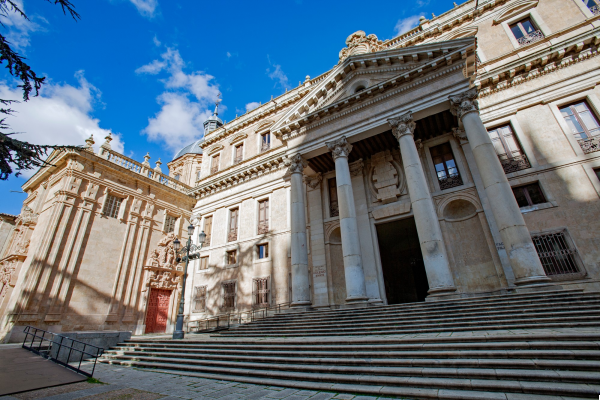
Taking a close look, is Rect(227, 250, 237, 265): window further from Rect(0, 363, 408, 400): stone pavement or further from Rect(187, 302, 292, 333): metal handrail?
Rect(0, 363, 408, 400): stone pavement

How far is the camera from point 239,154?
2267cm

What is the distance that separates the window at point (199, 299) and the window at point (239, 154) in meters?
10.1

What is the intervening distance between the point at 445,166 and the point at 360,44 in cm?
929

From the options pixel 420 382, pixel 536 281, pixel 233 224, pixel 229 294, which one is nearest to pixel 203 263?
pixel 233 224

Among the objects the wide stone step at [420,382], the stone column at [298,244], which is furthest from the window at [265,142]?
the wide stone step at [420,382]

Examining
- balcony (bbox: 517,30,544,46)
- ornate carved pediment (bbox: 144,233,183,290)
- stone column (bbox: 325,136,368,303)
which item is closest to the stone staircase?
stone column (bbox: 325,136,368,303)

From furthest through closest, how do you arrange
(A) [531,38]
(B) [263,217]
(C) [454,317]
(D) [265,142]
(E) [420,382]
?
(D) [265,142]
(B) [263,217]
(A) [531,38]
(C) [454,317]
(E) [420,382]

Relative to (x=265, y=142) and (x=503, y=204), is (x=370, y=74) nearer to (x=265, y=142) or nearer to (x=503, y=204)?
(x=503, y=204)

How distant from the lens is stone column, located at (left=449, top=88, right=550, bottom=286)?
28.9 ft

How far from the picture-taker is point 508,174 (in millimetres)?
12562

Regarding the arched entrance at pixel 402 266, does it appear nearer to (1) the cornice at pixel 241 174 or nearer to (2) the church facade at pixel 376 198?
(2) the church facade at pixel 376 198

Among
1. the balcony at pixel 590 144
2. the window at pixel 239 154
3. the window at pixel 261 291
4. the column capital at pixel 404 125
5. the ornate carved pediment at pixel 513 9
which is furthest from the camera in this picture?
the window at pixel 239 154

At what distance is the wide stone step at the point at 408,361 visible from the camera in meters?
4.34

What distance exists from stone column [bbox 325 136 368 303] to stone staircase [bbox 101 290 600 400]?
4.96ft
